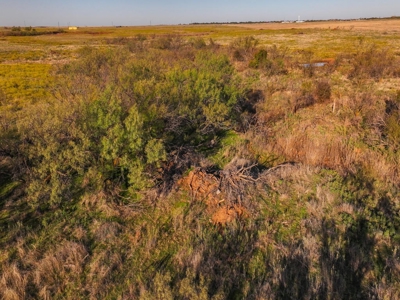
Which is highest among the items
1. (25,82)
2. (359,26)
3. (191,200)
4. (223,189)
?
(359,26)

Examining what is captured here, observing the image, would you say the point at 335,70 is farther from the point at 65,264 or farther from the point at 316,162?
the point at 65,264

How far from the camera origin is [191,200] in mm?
7445

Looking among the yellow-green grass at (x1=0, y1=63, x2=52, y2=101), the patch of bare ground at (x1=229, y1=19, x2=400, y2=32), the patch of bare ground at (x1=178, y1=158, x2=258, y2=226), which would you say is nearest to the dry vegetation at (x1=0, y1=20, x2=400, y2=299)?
the patch of bare ground at (x1=178, y1=158, x2=258, y2=226)

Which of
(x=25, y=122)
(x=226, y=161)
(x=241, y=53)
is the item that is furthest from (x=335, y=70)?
(x=25, y=122)

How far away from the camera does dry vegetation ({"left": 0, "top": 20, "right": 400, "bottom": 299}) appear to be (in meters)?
5.24

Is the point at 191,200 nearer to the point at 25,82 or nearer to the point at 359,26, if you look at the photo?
the point at 25,82

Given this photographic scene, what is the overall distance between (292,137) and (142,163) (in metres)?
5.66

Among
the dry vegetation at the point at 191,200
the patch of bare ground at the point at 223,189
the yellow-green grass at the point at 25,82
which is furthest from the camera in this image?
the yellow-green grass at the point at 25,82

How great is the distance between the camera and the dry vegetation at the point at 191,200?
5242 mm

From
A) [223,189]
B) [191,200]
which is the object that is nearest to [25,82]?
[191,200]

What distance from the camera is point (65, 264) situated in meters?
5.61

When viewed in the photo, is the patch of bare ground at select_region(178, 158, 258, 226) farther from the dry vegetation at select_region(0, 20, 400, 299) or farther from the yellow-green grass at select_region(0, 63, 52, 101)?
the yellow-green grass at select_region(0, 63, 52, 101)

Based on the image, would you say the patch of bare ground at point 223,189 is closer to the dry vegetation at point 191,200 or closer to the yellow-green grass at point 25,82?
the dry vegetation at point 191,200

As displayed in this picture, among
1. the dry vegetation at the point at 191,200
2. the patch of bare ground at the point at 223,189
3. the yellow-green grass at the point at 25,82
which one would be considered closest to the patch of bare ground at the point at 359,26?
the yellow-green grass at the point at 25,82
